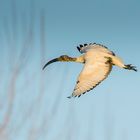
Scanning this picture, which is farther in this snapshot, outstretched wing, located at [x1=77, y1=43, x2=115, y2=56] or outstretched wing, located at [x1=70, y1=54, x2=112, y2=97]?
outstretched wing, located at [x1=77, y1=43, x2=115, y2=56]

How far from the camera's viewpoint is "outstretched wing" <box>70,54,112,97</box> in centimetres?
1394

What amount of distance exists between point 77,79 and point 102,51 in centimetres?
162

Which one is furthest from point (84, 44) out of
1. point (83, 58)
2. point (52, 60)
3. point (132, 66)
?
point (132, 66)

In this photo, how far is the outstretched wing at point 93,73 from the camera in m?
13.9

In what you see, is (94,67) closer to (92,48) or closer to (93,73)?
(93,73)

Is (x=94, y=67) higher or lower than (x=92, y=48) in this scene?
lower

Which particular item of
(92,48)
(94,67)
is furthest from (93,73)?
(92,48)

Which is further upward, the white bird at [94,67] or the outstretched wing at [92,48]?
the outstretched wing at [92,48]

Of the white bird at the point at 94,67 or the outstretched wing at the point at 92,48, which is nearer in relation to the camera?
the white bird at the point at 94,67

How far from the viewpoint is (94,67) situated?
14672 millimetres

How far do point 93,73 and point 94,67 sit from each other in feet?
0.62

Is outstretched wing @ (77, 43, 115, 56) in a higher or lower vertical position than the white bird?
higher

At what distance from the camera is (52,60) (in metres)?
16.7

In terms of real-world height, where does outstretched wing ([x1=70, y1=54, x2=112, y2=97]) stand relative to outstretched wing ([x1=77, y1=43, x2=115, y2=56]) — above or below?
below
